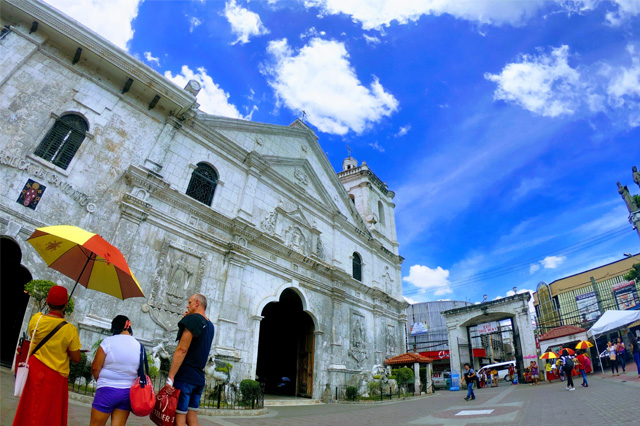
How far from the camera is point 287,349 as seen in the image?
59.1 ft

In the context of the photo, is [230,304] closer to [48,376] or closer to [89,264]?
[89,264]

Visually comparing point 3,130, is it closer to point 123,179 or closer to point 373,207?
point 123,179

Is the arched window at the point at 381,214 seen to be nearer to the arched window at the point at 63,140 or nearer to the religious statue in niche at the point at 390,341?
the religious statue in niche at the point at 390,341

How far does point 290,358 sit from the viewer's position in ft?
57.1

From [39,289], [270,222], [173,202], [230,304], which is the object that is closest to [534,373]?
[270,222]

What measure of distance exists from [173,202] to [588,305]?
46.7 m

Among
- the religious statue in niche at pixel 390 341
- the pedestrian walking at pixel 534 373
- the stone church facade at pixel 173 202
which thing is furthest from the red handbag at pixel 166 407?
the pedestrian walking at pixel 534 373

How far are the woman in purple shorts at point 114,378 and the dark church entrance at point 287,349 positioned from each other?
41.0ft

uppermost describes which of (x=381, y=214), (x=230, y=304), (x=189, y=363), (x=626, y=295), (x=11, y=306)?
(x=381, y=214)

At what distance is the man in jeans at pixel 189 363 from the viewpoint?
3318 mm

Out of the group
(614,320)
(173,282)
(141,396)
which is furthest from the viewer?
(614,320)

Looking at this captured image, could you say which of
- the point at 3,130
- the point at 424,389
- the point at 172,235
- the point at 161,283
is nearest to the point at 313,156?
the point at 172,235

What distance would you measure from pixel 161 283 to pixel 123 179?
3.55m

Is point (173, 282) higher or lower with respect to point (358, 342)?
higher
